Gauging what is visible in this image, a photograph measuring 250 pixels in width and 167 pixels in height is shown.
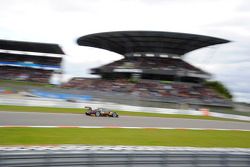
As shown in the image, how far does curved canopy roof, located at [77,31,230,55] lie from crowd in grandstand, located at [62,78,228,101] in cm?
551

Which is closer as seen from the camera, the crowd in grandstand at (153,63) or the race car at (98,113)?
the race car at (98,113)

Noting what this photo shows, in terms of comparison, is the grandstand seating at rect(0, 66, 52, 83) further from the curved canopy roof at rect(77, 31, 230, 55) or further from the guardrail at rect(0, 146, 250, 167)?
the guardrail at rect(0, 146, 250, 167)

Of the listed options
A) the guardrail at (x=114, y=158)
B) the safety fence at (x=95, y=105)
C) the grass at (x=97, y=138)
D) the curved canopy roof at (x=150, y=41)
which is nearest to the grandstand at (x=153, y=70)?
the curved canopy roof at (x=150, y=41)

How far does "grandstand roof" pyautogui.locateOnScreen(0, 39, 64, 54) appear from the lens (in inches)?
1639

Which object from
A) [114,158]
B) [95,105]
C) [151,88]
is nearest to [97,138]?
[114,158]

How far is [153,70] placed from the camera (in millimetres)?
39281

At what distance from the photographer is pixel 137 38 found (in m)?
40.6

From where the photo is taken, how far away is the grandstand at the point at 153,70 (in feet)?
120

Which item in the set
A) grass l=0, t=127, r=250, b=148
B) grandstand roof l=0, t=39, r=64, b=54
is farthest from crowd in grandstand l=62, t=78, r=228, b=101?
grass l=0, t=127, r=250, b=148

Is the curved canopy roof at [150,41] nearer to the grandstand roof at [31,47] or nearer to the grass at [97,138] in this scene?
the grandstand roof at [31,47]

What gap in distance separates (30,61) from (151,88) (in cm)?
1689

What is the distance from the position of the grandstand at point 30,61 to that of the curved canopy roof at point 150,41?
474 centimetres

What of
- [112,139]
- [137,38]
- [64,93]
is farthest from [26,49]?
[112,139]

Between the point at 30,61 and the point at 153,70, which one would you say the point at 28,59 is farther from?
the point at 153,70
